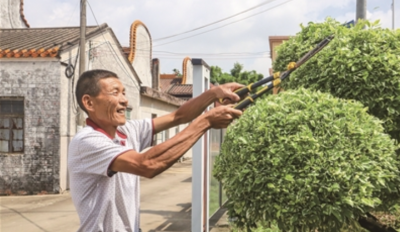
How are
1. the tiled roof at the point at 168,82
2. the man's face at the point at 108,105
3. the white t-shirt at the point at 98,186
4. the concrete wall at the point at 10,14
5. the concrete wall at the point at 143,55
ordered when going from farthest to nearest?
the tiled roof at the point at 168,82, the concrete wall at the point at 143,55, the concrete wall at the point at 10,14, the man's face at the point at 108,105, the white t-shirt at the point at 98,186

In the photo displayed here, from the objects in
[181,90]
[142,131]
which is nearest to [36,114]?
[142,131]

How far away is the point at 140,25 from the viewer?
18.1 metres

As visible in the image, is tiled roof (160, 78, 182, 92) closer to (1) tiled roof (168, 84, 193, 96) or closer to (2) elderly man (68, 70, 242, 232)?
(1) tiled roof (168, 84, 193, 96)

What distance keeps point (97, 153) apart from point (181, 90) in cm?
2322

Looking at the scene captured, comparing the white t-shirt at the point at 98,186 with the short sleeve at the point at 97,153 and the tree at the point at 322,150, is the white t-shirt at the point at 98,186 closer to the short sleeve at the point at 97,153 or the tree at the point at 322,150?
the short sleeve at the point at 97,153

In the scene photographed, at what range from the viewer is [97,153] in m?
2.04

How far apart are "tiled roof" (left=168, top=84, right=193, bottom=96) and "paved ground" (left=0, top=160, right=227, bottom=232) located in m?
13.2

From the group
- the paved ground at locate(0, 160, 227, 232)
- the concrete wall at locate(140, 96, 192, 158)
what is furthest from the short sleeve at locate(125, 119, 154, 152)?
the concrete wall at locate(140, 96, 192, 158)

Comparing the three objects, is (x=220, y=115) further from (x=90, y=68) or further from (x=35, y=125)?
(x=90, y=68)

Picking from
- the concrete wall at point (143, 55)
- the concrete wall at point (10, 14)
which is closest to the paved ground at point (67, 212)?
the concrete wall at point (10, 14)

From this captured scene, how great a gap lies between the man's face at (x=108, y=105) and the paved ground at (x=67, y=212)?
15.3 ft

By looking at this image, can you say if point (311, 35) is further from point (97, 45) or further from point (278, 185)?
point (97, 45)

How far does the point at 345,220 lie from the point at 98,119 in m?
1.81

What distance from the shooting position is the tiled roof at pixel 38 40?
418 inches
